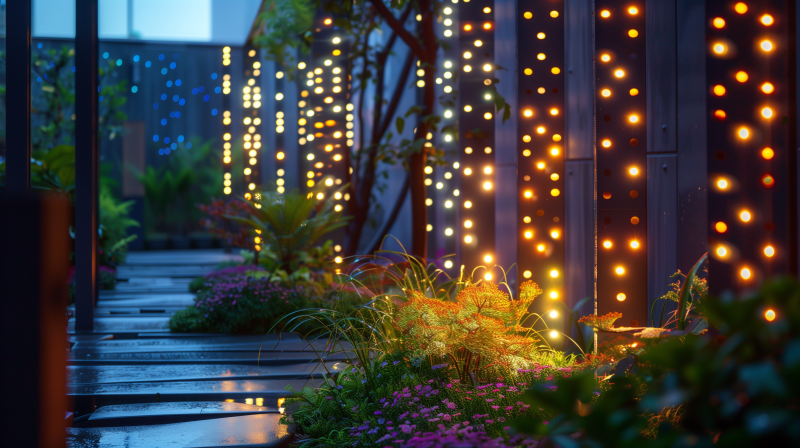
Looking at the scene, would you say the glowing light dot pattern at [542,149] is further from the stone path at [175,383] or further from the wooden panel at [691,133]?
the stone path at [175,383]

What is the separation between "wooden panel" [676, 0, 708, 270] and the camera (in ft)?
9.66

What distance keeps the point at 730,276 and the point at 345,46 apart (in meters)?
6.41

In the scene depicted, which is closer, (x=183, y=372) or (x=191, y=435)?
(x=191, y=435)

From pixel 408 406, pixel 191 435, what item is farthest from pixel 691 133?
pixel 191 435

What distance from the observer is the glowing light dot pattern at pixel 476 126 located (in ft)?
14.0

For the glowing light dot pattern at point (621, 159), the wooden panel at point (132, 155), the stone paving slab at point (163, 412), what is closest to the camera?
the stone paving slab at point (163, 412)

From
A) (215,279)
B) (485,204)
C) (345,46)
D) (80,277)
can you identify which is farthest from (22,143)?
(345,46)

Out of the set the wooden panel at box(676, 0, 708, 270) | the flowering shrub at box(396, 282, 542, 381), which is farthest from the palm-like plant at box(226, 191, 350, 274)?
the wooden panel at box(676, 0, 708, 270)

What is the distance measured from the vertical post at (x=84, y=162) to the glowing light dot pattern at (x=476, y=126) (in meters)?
3.42

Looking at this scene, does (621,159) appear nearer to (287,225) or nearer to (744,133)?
(744,133)

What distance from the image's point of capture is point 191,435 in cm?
241

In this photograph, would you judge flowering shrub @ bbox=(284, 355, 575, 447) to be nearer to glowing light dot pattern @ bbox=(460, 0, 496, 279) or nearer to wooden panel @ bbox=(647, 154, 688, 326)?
wooden panel @ bbox=(647, 154, 688, 326)

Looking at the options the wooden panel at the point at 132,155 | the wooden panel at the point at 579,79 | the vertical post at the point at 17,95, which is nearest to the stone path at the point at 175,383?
the vertical post at the point at 17,95

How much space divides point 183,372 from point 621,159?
311cm
